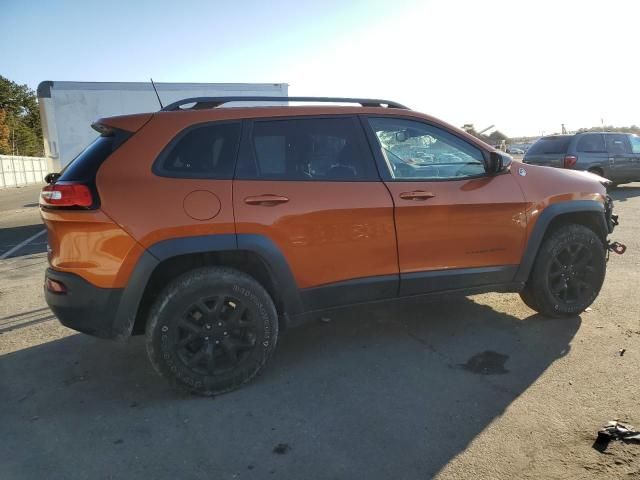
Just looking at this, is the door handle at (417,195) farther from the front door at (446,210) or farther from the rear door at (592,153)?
the rear door at (592,153)

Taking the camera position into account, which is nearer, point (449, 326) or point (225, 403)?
point (225, 403)

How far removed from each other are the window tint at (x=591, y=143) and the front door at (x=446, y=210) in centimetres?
1052

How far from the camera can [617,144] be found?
13.7 metres

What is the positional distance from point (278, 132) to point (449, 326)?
2272mm

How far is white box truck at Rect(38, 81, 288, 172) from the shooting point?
10945mm

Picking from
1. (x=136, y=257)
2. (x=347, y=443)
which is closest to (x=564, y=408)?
(x=347, y=443)

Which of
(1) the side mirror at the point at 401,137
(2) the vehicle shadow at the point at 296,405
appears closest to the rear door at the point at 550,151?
(2) the vehicle shadow at the point at 296,405

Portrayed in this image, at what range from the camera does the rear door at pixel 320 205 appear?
10.8 feet

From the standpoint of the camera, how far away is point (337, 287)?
353 cm

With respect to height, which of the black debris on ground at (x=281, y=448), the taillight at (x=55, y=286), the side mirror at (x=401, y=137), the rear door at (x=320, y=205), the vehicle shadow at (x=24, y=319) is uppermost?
the side mirror at (x=401, y=137)

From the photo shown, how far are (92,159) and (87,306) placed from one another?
0.93m

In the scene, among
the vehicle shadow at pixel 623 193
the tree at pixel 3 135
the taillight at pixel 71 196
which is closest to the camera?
the taillight at pixel 71 196

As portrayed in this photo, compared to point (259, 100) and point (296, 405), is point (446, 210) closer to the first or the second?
point (259, 100)

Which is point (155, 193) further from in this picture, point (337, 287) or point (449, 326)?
point (449, 326)
